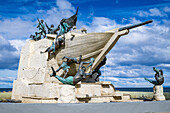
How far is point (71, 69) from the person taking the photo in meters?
11.7

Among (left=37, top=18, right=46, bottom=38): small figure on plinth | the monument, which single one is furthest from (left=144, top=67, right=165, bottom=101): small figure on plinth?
(left=37, top=18, right=46, bottom=38): small figure on plinth

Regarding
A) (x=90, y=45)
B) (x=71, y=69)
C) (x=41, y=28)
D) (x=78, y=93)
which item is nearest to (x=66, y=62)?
(x=71, y=69)

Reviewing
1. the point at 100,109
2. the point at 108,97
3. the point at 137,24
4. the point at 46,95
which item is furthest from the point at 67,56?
the point at 100,109

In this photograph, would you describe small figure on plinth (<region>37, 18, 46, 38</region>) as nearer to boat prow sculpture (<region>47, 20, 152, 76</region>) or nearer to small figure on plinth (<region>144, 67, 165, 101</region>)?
boat prow sculpture (<region>47, 20, 152, 76</region>)

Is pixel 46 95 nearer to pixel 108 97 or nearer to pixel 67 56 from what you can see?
pixel 67 56

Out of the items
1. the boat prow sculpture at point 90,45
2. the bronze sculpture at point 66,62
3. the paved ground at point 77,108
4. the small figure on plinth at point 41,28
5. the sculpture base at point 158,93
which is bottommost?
the paved ground at point 77,108

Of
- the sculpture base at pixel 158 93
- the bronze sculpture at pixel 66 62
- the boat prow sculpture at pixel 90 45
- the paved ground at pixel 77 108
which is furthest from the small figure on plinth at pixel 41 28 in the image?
the sculpture base at pixel 158 93

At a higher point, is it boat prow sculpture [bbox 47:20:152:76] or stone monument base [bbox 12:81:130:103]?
boat prow sculpture [bbox 47:20:152:76]

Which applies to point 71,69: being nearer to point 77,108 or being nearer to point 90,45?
point 90,45

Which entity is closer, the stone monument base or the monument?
the stone monument base

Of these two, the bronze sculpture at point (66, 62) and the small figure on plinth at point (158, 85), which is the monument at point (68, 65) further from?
the small figure on plinth at point (158, 85)

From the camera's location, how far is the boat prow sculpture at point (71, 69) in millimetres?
10359

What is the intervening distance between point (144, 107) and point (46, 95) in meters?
5.39

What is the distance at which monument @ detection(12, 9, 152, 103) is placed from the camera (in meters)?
10.4
